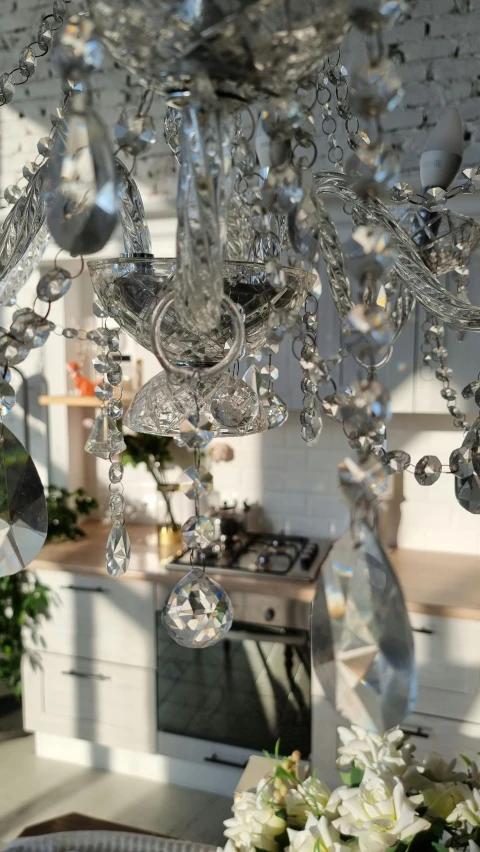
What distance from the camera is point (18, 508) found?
37cm

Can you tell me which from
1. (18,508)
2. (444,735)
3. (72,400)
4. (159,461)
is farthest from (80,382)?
(18,508)

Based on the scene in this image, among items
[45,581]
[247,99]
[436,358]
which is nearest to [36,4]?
[45,581]

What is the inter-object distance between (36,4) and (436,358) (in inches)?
120

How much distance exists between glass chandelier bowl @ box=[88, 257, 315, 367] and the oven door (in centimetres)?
204

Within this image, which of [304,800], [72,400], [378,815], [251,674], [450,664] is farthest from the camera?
[72,400]

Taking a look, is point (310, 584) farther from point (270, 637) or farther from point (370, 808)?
point (370, 808)

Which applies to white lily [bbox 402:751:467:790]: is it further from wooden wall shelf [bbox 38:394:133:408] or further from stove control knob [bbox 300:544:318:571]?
wooden wall shelf [bbox 38:394:133:408]

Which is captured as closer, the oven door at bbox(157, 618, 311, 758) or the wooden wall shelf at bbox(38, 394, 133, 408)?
the oven door at bbox(157, 618, 311, 758)

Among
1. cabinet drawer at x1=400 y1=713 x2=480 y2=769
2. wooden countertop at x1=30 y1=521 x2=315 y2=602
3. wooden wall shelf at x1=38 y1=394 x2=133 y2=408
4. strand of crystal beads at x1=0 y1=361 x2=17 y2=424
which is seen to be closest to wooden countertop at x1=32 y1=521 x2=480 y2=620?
wooden countertop at x1=30 y1=521 x2=315 y2=602

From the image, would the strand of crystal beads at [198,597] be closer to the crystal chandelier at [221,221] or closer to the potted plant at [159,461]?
the crystal chandelier at [221,221]

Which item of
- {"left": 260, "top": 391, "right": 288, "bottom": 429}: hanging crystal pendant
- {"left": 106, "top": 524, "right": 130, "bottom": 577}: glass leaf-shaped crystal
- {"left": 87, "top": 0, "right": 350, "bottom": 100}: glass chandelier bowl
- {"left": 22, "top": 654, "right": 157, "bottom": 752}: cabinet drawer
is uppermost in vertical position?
{"left": 87, "top": 0, "right": 350, "bottom": 100}: glass chandelier bowl

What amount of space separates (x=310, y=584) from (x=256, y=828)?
1560 millimetres

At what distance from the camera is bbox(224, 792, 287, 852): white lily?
797 mm

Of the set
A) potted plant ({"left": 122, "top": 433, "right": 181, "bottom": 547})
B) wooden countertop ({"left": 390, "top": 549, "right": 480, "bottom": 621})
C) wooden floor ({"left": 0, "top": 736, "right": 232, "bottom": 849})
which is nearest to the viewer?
wooden countertop ({"left": 390, "top": 549, "right": 480, "bottom": 621})
